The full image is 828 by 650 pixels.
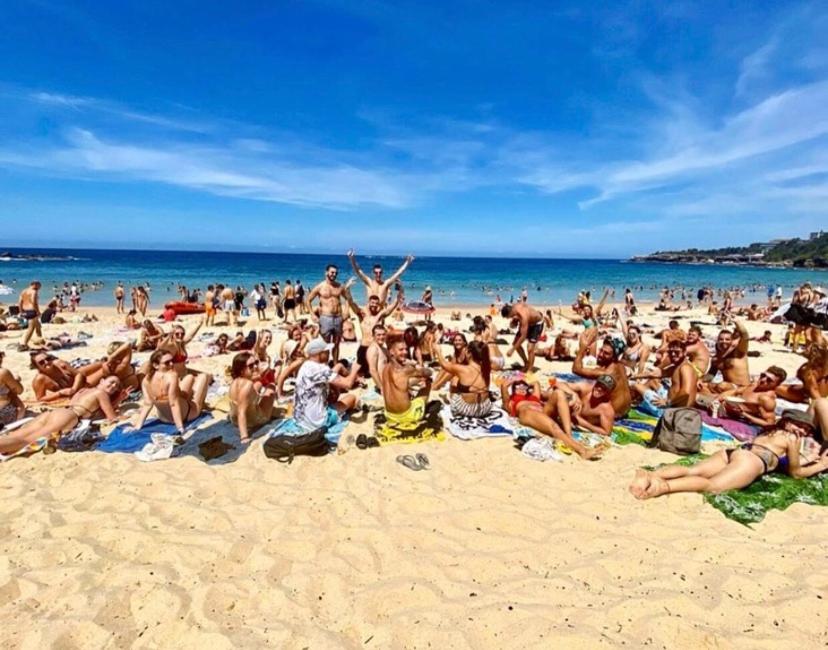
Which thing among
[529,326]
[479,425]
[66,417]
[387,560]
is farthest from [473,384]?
[66,417]

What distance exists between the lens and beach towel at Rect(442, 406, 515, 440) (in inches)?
205

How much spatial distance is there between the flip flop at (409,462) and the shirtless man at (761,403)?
14.4ft

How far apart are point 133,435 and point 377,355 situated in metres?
3.37

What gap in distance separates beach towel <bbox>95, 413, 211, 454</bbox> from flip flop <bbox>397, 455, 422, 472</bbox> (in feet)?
8.99

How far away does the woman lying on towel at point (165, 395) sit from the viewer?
17.2 feet

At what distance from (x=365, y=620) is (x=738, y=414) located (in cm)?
565

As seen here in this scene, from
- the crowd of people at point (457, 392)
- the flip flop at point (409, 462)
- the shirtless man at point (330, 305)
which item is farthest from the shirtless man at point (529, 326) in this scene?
the flip flop at point (409, 462)

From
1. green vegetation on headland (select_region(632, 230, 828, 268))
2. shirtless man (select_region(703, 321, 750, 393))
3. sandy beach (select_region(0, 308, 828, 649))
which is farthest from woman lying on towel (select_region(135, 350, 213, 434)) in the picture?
green vegetation on headland (select_region(632, 230, 828, 268))

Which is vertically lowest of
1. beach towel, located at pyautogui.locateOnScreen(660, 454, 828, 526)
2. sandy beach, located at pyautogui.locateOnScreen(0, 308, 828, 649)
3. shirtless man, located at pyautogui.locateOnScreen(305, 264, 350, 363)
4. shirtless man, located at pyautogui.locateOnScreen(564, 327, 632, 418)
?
sandy beach, located at pyautogui.locateOnScreen(0, 308, 828, 649)

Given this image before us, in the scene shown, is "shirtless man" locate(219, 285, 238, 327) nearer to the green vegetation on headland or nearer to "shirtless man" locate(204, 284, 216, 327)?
"shirtless man" locate(204, 284, 216, 327)

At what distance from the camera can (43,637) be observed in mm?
2418

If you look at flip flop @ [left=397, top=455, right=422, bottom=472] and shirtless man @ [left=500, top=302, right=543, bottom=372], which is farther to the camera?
shirtless man @ [left=500, top=302, right=543, bottom=372]

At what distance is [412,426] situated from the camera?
5.14 metres

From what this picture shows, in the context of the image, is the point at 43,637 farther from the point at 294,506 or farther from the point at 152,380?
the point at 152,380
